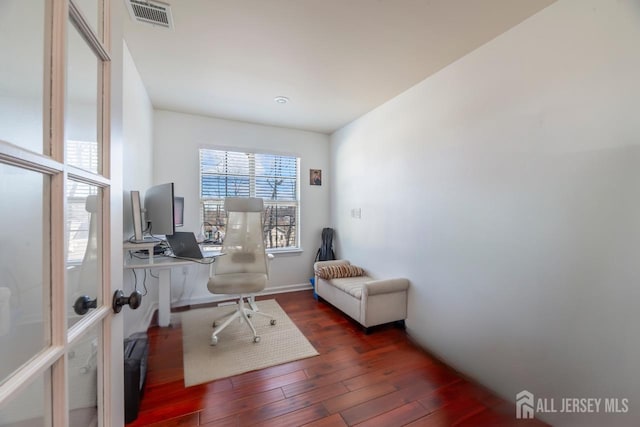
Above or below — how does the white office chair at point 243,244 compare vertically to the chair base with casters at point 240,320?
above

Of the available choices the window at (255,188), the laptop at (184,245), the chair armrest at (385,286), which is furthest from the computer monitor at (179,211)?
the chair armrest at (385,286)

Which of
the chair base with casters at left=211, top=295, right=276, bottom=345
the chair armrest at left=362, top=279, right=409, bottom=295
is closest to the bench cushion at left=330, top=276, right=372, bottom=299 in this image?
the chair armrest at left=362, top=279, right=409, bottom=295

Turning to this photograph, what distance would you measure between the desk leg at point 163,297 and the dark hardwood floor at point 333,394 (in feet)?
1.25

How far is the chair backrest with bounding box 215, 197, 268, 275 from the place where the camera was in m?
2.62

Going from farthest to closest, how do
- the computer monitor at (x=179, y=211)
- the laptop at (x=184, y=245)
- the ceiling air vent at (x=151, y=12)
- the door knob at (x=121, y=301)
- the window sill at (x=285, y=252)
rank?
the window sill at (x=285, y=252) → the computer monitor at (x=179, y=211) → the laptop at (x=184, y=245) → the ceiling air vent at (x=151, y=12) → the door knob at (x=121, y=301)

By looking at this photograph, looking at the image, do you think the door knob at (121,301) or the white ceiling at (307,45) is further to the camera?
the white ceiling at (307,45)

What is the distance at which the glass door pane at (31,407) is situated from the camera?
38cm

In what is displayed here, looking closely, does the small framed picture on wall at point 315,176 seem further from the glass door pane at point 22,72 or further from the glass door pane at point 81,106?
the glass door pane at point 22,72

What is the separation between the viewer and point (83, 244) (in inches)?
24.2

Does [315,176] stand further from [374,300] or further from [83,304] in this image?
[83,304]

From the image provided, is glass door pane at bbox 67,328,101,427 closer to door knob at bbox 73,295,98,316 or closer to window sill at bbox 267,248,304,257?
door knob at bbox 73,295,98,316

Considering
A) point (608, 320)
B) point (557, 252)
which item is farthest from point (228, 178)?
point (608, 320)

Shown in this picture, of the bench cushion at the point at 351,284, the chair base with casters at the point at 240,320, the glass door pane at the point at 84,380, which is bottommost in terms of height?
the chair base with casters at the point at 240,320

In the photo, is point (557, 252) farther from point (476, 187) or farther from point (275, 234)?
point (275, 234)
